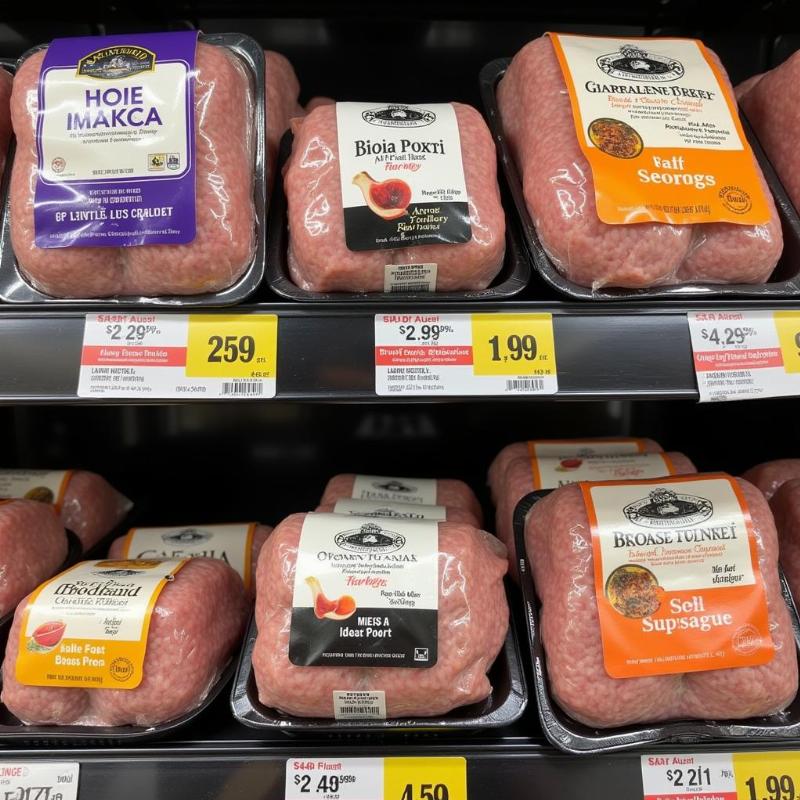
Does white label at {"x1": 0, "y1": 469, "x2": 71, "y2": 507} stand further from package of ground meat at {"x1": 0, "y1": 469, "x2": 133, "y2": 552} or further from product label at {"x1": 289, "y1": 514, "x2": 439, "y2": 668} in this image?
product label at {"x1": 289, "y1": 514, "x2": 439, "y2": 668}

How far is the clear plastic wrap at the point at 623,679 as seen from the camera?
966mm

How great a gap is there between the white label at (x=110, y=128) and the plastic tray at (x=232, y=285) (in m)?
0.14

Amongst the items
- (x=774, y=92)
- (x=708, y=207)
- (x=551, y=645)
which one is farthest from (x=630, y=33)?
(x=551, y=645)

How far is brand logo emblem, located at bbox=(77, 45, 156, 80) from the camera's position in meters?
1.01

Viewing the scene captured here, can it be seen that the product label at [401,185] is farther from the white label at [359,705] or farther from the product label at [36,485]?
the product label at [36,485]

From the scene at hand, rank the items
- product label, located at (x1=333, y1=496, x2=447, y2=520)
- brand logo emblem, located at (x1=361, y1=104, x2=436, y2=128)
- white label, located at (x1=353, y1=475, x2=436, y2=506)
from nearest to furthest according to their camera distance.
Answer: brand logo emblem, located at (x1=361, y1=104, x2=436, y2=128) < product label, located at (x1=333, y1=496, x2=447, y2=520) < white label, located at (x1=353, y1=475, x2=436, y2=506)

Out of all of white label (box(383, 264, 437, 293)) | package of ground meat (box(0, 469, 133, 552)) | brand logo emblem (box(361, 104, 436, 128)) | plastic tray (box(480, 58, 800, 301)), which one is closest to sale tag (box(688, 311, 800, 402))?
plastic tray (box(480, 58, 800, 301))

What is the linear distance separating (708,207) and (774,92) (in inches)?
13.6

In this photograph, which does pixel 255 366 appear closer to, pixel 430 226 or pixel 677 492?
pixel 430 226

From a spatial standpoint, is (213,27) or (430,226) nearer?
(430,226)

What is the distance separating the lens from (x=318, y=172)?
39.9 inches

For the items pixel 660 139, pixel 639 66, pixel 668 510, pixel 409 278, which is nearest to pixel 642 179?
pixel 660 139

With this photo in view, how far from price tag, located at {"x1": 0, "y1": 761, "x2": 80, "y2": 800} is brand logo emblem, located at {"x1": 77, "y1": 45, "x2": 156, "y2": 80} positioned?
0.96 meters

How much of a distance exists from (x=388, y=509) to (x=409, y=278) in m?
0.43
